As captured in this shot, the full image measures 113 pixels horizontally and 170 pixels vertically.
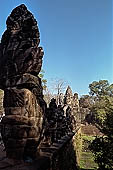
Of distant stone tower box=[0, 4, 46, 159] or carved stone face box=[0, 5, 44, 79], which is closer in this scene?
distant stone tower box=[0, 4, 46, 159]

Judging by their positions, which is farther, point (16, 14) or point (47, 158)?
point (16, 14)

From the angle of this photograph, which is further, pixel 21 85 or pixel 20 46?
pixel 20 46

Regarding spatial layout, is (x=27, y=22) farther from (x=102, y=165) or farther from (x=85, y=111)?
(x=85, y=111)

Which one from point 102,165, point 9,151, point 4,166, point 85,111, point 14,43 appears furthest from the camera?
point 85,111

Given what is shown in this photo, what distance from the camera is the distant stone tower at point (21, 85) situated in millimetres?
2395

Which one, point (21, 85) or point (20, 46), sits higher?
point (20, 46)

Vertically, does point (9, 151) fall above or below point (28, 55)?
below

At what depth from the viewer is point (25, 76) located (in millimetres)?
2721

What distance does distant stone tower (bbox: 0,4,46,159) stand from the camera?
2.39 m

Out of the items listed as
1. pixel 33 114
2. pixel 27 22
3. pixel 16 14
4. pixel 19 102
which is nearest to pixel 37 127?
pixel 33 114

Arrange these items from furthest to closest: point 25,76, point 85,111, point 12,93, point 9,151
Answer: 1. point 85,111
2. point 25,76
3. point 12,93
4. point 9,151

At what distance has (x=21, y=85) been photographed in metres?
2.68

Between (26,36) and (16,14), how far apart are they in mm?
598

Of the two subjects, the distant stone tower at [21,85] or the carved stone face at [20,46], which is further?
the carved stone face at [20,46]
